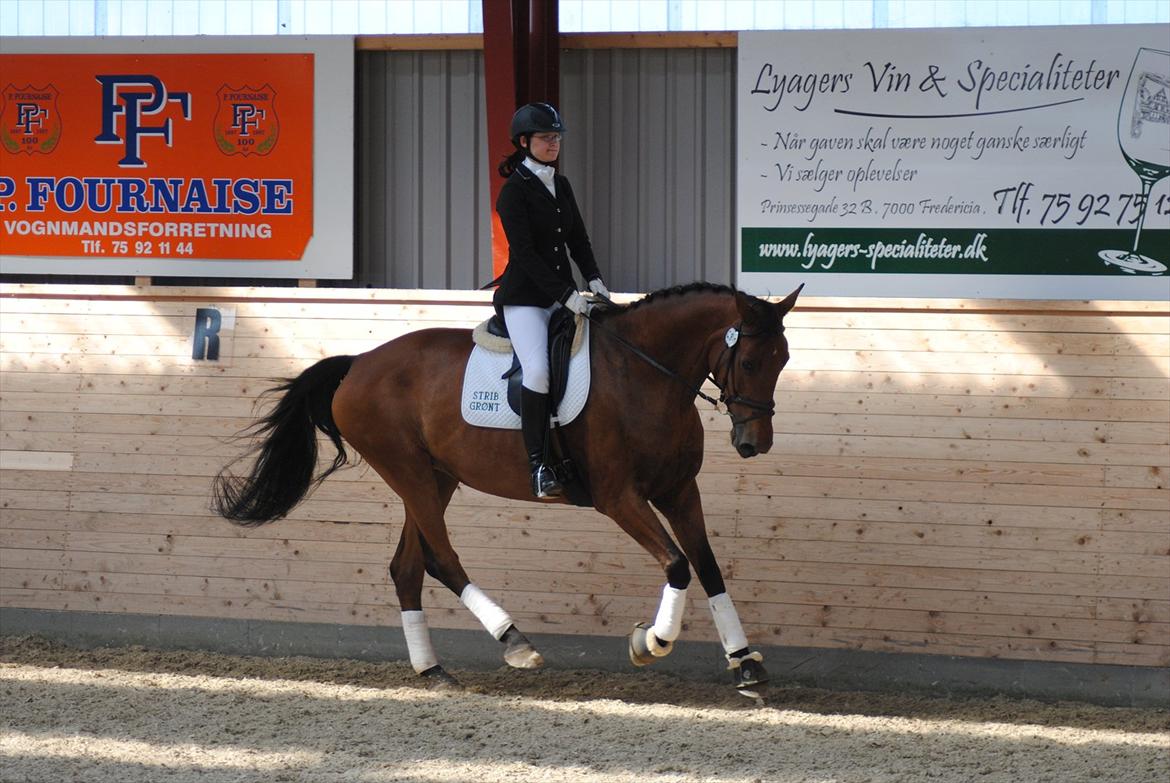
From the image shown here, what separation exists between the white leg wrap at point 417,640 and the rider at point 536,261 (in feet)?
3.05

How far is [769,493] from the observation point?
5699 millimetres

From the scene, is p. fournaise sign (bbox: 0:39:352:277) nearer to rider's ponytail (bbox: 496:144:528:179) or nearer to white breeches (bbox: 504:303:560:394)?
rider's ponytail (bbox: 496:144:528:179)

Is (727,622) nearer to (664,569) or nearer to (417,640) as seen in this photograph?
(664,569)

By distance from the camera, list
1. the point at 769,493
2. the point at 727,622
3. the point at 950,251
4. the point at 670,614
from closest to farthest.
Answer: the point at 670,614 → the point at 727,622 → the point at 769,493 → the point at 950,251

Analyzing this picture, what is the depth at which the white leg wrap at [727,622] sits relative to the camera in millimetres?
4871

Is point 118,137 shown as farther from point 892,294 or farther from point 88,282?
point 892,294

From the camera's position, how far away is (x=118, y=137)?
6648mm

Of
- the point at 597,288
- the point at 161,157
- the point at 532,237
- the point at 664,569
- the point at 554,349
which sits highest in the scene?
the point at 161,157

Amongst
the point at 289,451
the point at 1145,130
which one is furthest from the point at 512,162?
the point at 1145,130

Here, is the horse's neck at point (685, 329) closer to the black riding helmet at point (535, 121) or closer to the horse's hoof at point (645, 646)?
the black riding helmet at point (535, 121)

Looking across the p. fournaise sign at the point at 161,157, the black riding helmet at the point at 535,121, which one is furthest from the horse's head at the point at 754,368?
the p. fournaise sign at the point at 161,157

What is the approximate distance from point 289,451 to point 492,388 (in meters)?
1.07

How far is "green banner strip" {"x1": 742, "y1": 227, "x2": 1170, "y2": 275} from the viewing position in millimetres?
5957

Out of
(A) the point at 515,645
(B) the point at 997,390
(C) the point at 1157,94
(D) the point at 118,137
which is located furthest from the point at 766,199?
(D) the point at 118,137
